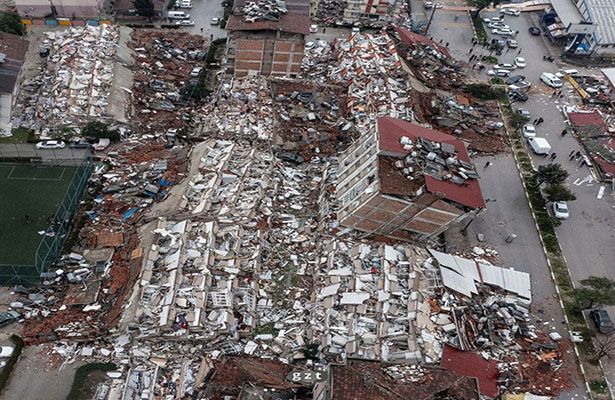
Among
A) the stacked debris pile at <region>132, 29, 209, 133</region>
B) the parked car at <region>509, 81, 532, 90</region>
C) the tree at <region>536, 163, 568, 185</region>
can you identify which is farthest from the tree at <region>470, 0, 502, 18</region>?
the stacked debris pile at <region>132, 29, 209, 133</region>

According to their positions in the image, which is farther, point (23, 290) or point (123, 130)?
point (123, 130)

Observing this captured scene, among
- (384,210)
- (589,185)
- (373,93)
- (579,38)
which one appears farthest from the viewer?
(579,38)

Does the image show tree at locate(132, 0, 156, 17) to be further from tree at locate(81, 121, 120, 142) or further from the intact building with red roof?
the intact building with red roof

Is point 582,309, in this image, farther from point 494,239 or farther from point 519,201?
point 519,201

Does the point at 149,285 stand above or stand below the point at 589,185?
below

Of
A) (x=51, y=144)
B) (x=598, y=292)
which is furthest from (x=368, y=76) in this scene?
(x=51, y=144)

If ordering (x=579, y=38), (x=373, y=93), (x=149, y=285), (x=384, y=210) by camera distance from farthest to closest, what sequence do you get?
(x=579, y=38)
(x=373, y=93)
(x=384, y=210)
(x=149, y=285)

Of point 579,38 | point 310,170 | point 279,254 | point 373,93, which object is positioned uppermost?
point 579,38

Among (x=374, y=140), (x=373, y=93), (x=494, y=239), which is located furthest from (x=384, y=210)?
(x=373, y=93)
